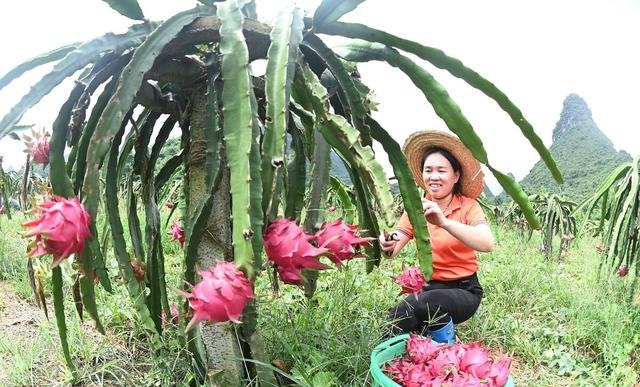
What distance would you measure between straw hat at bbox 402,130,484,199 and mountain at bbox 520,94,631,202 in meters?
14.9

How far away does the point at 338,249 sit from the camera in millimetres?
989

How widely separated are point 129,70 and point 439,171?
4.43 ft

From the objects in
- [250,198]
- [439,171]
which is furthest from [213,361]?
[439,171]

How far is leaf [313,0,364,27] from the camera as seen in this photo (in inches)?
46.1

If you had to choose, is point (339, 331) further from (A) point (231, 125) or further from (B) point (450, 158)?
(A) point (231, 125)

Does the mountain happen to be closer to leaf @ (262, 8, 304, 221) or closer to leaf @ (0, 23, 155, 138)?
leaf @ (262, 8, 304, 221)

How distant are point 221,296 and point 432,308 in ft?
4.49

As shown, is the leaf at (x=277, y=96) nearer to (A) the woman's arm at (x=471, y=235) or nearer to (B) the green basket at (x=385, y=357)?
(B) the green basket at (x=385, y=357)

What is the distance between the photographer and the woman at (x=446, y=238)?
6.38ft

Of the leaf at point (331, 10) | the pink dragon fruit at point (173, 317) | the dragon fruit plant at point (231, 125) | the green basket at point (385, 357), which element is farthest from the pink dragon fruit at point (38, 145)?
the green basket at point (385, 357)

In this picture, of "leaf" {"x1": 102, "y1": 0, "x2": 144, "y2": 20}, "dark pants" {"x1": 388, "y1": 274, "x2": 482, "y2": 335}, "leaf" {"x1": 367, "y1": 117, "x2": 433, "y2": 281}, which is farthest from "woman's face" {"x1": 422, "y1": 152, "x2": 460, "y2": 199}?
"leaf" {"x1": 102, "y1": 0, "x2": 144, "y2": 20}

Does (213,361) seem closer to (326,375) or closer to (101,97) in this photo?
(326,375)

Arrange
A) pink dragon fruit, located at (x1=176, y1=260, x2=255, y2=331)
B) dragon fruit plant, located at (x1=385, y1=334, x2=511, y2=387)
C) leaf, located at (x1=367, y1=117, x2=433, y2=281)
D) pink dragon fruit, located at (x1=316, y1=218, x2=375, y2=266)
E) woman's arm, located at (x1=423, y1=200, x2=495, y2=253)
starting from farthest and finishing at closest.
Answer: woman's arm, located at (x1=423, y1=200, x2=495, y2=253)
dragon fruit plant, located at (x1=385, y1=334, x2=511, y2=387)
leaf, located at (x1=367, y1=117, x2=433, y2=281)
pink dragon fruit, located at (x1=316, y1=218, x2=375, y2=266)
pink dragon fruit, located at (x1=176, y1=260, x2=255, y2=331)

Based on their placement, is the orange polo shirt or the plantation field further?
the orange polo shirt
